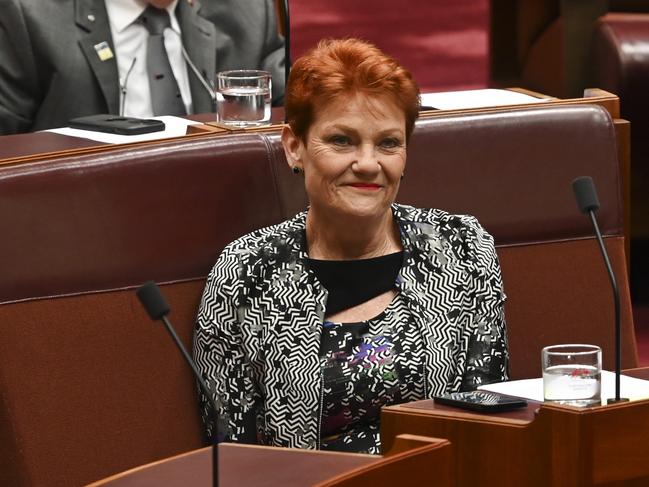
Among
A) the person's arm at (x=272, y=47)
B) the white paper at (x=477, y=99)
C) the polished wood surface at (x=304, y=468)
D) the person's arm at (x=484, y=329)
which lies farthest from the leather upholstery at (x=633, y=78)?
the polished wood surface at (x=304, y=468)

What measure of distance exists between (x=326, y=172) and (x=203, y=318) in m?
0.29

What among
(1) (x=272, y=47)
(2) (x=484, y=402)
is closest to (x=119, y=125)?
(2) (x=484, y=402)

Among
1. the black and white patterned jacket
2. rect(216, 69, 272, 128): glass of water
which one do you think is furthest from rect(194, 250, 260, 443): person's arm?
rect(216, 69, 272, 128): glass of water

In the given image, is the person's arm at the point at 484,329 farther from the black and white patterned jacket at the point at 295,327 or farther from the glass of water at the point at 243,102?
the glass of water at the point at 243,102

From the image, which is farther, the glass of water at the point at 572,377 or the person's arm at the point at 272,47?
the person's arm at the point at 272,47

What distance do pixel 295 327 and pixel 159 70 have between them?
131 cm

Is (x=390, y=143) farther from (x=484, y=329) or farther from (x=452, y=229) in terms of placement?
(x=484, y=329)

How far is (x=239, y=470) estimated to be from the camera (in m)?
1.50

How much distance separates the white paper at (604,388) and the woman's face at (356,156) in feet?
1.21

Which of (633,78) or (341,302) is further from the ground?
(633,78)

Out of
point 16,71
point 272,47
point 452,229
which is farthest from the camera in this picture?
point 272,47

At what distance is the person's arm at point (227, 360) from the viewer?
2076mm

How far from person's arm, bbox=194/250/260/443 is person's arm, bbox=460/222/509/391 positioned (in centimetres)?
33

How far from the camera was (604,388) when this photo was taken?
5.90 ft
